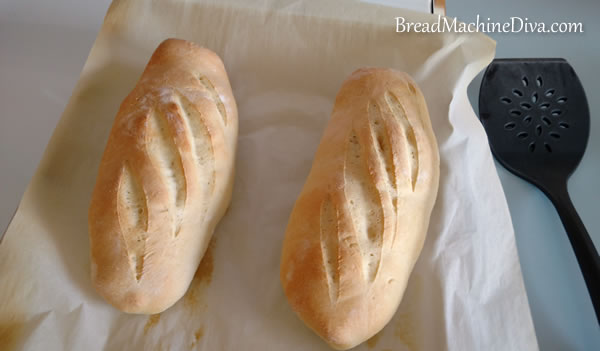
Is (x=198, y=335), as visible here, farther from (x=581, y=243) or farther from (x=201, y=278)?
(x=581, y=243)

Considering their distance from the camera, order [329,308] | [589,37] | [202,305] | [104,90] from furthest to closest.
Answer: [589,37], [104,90], [202,305], [329,308]

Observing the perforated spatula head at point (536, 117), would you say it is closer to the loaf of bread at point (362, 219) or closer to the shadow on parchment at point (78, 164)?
the loaf of bread at point (362, 219)

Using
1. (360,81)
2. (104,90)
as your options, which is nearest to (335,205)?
(360,81)

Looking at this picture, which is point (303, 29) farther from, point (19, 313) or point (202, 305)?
point (19, 313)

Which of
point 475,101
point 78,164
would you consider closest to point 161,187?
point 78,164

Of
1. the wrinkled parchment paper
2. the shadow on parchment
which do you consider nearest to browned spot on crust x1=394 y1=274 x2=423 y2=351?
the wrinkled parchment paper

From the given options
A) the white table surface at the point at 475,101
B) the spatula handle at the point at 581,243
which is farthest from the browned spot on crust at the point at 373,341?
the spatula handle at the point at 581,243
